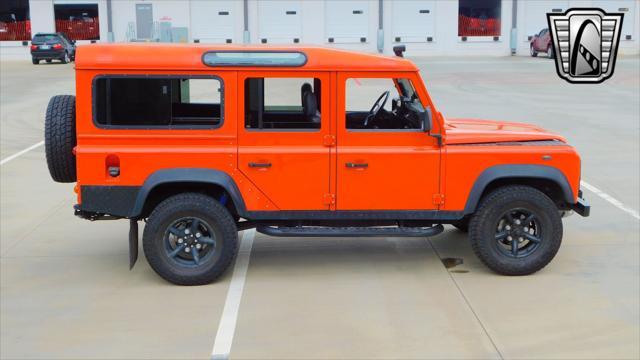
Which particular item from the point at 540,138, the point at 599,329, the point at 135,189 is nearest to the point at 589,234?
the point at 540,138

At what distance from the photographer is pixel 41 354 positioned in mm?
6277

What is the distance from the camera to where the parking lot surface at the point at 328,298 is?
6.39 m

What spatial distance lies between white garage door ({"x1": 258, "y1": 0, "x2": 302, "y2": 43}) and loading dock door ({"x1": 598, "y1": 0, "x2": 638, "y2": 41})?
1823cm

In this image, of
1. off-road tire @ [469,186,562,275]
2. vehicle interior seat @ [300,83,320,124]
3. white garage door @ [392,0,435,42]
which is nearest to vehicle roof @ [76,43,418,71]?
vehicle interior seat @ [300,83,320,124]

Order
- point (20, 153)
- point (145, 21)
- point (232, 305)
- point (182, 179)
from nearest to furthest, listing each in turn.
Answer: point (232, 305)
point (182, 179)
point (20, 153)
point (145, 21)

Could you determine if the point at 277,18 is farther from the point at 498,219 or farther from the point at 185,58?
the point at 498,219

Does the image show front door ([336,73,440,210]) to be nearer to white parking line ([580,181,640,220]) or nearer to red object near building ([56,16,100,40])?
white parking line ([580,181,640,220])

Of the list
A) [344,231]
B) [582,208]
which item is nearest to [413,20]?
[582,208]

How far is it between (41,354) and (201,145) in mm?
2232

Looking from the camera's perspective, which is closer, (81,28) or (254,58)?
(254,58)

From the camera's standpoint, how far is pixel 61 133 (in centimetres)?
763

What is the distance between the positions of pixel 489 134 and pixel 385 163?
0.99m

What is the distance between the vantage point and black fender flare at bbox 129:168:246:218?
7.53 metres

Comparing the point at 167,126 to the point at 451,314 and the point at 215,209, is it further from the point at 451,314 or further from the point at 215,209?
the point at 451,314
